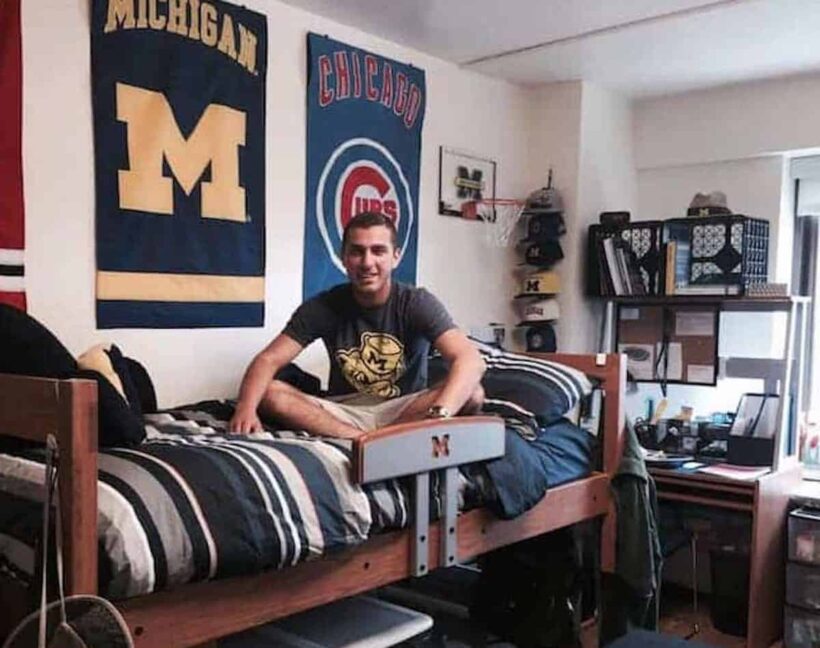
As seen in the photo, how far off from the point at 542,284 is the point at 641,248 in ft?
1.47

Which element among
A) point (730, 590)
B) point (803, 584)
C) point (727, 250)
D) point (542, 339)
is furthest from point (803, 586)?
point (542, 339)

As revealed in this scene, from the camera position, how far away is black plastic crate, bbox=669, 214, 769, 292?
343 centimetres

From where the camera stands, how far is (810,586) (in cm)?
307

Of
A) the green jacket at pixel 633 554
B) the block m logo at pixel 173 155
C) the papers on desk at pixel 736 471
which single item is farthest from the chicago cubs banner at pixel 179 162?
the papers on desk at pixel 736 471

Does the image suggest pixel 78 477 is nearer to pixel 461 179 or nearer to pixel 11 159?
pixel 11 159

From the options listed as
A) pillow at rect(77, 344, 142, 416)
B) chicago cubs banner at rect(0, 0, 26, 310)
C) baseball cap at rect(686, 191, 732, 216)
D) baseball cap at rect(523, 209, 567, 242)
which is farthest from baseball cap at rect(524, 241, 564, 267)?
chicago cubs banner at rect(0, 0, 26, 310)

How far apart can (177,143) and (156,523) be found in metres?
1.50

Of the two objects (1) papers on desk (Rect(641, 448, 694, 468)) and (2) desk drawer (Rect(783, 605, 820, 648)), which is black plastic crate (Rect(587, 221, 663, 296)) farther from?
(2) desk drawer (Rect(783, 605, 820, 648))

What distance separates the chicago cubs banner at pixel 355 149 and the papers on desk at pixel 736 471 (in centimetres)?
135

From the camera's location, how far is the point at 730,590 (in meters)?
3.34

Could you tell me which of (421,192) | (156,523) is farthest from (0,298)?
(421,192)

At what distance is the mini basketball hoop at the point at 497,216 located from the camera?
3.74 m

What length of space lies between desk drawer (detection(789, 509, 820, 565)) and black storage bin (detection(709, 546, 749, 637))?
235 mm

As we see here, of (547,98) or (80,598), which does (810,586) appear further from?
(80,598)
